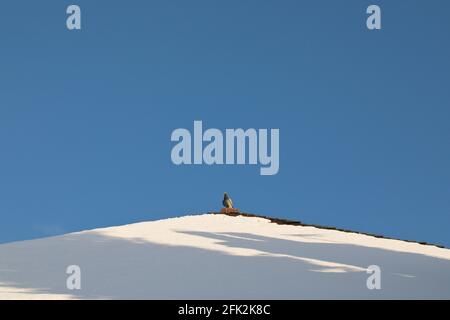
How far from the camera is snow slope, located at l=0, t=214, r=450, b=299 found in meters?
8.70

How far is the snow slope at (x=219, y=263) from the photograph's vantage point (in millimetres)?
8695

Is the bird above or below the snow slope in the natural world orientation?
above

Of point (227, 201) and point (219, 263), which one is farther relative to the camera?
point (227, 201)

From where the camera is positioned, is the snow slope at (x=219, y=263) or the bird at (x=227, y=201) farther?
the bird at (x=227, y=201)

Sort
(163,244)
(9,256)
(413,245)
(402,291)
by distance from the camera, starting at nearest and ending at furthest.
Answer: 1. (402,291)
2. (9,256)
3. (163,244)
4. (413,245)

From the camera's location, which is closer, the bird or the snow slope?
the snow slope

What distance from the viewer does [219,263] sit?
10664 millimetres

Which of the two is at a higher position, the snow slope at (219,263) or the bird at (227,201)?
the bird at (227,201)

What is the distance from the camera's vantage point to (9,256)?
11.4 meters

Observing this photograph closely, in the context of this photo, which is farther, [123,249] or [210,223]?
[210,223]

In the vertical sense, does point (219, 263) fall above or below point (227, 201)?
below
